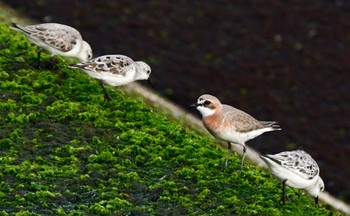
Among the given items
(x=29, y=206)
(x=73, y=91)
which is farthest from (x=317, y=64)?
(x=29, y=206)

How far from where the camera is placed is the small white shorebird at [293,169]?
12.1 metres

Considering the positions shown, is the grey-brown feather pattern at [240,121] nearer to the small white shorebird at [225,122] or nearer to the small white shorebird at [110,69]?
the small white shorebird at [225,122]

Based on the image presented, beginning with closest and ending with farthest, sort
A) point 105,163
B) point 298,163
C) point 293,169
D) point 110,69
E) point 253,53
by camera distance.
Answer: point 293,169, point 298,163, point 105,163, point 110,69, point 253,53

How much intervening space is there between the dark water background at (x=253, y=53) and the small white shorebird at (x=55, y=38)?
245 inches

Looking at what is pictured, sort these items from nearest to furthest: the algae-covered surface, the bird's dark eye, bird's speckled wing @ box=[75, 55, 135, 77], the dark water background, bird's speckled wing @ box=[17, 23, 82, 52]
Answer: the algae-covered surface < the bird's dark eye < bird's speckled wing @ box=[75, 55, 135, 77] < bird's speckled wing @ box=[17, 23, 82, 52] < the dark water background

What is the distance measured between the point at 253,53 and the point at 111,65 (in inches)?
419

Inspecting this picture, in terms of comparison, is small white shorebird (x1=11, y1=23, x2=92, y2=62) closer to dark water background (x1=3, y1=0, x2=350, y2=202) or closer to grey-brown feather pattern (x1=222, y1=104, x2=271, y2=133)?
grey-brown feather pattern (x1=222, y1=104, x2=271, y2=133)

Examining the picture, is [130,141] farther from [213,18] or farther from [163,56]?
[213,18]

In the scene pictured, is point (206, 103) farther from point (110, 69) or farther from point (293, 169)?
point (110, 69)

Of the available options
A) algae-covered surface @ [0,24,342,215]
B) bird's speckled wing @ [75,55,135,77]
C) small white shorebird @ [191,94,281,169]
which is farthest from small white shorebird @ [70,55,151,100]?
small white shorebird @ [191,94,281,169]

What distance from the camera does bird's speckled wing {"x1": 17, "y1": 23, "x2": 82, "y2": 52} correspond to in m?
15.4

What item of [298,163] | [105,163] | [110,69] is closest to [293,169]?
[298,163]

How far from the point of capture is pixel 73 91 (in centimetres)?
1551

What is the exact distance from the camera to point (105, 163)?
509 inches
